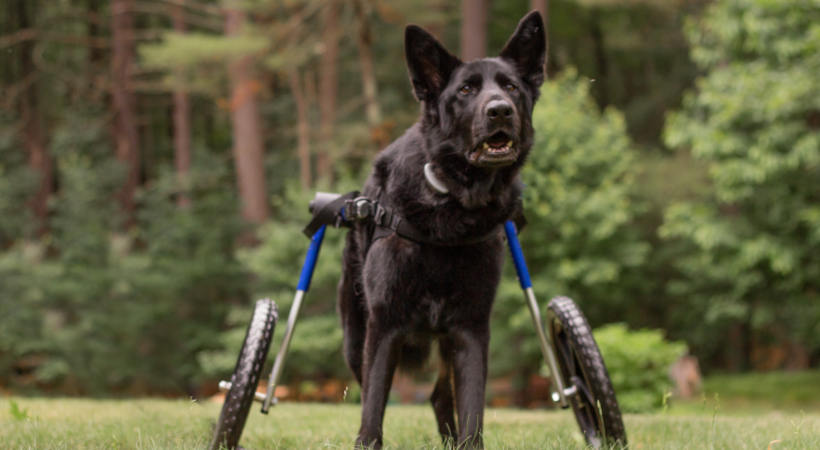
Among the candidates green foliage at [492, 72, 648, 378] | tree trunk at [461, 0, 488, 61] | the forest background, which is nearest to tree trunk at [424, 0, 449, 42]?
the forest background

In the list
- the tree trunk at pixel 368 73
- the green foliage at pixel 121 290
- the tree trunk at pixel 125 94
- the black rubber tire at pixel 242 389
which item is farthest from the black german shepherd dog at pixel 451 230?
the tree trunk at pixel 125 94

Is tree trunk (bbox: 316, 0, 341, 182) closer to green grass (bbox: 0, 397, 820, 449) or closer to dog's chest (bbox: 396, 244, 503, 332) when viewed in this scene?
green grass (bbox: 0, 397, 820, 449)

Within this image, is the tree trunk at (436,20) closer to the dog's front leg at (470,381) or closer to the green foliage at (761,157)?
the green foliage at (761,157)

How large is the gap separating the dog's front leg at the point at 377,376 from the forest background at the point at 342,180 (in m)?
3.78

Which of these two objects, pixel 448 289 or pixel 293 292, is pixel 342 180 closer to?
pixel 293 292

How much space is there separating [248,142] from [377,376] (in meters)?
15.6

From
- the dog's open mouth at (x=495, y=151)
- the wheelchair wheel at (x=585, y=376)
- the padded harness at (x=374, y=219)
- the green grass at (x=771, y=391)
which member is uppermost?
the dog's open mouth at (x=495, y=151)

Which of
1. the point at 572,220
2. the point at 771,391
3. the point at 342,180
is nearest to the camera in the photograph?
the point at 572,220

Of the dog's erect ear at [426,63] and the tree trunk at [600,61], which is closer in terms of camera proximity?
the dog's erect ear at [426,63]

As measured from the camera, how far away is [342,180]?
14828 mm

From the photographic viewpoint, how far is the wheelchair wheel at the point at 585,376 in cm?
324

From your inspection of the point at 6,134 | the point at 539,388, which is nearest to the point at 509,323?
the point at 539,388

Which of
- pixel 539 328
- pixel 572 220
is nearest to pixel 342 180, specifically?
pixel 572 220

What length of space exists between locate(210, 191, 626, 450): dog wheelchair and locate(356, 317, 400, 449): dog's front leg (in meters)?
0.49
